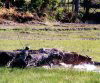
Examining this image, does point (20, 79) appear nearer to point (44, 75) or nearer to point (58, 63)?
point (44, 75)

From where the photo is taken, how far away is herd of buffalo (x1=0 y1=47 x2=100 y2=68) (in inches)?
387

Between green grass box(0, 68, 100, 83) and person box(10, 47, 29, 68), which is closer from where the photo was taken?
green grass box(0, 68, 100, 83)

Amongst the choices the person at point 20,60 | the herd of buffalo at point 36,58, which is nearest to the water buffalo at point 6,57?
the herd of buffalo at point 36,58

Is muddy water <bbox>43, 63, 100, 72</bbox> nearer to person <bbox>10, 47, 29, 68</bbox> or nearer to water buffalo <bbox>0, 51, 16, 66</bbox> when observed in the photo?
person <bbox>10, 47, 29, 68</bbox>

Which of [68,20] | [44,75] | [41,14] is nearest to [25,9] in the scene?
[41,14]

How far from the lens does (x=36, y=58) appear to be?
32.5ft

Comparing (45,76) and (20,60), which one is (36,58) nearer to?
(20,60)

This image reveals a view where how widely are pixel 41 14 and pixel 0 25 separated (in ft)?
19.1

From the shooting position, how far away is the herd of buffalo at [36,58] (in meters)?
9.83

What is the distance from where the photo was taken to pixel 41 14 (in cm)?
3142

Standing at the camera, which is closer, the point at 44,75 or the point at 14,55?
the point at 44,75

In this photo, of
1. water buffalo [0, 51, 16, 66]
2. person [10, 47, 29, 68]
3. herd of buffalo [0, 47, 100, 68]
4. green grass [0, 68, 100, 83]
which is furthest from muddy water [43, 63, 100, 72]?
water buffalo [0, 51, 16, 66]

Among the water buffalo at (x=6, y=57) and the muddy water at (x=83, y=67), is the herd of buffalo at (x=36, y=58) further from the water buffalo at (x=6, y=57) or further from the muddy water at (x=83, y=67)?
the muddy water at (x=83, y=67)

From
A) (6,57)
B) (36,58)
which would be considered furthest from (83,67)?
(6,57)
